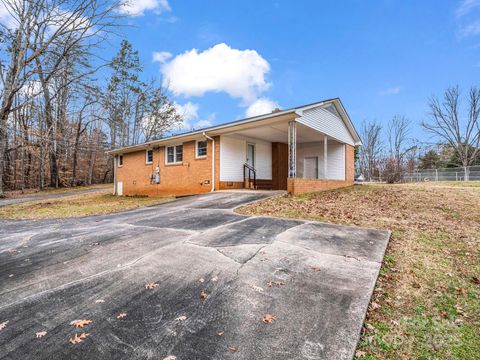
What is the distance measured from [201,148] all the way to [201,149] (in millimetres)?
53

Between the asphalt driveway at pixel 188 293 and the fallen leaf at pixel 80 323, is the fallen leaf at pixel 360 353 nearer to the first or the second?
the asphalt driveway at pixel 188 293

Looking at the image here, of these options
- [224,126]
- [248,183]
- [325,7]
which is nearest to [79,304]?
[224,126]

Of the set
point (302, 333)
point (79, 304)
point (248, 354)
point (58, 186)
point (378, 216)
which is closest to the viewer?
point (248, 354)

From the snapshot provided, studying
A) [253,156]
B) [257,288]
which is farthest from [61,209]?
[257,288]

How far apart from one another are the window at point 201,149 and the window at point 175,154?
56.2 inches

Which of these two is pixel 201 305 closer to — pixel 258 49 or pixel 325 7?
pixel 325 7

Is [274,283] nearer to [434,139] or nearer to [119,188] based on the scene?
[119,188]

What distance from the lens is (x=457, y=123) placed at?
27.9 meters

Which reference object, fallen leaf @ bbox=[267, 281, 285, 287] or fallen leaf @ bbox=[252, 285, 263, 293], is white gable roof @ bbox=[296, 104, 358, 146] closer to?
fallen leaf @ bbox=[267, 281, 285, 287]

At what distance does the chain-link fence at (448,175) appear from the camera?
23469mm

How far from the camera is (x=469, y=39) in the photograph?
64.0 ft

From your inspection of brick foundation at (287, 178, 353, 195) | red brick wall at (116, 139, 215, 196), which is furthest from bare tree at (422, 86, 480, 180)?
red brick wall at (116, 139, 215, 196)

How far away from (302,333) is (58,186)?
30053 millimetres

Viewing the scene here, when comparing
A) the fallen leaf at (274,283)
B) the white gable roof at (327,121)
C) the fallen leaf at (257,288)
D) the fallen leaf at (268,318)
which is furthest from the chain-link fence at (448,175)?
the fallen leaf at (268,318)
